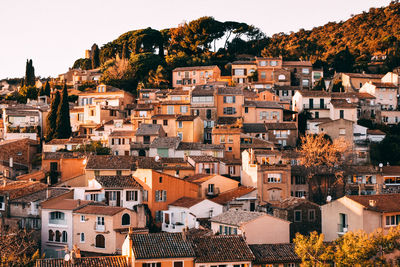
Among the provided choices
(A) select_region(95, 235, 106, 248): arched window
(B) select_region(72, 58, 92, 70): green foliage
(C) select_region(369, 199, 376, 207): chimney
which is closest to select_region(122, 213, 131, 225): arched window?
(A) select_region(95, 235, 106, 248): arched window

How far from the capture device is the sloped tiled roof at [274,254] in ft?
121

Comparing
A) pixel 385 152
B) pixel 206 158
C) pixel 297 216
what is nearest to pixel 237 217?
pixel 297 216

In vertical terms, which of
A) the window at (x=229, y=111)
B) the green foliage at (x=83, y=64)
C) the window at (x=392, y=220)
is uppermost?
the green foliage at (x=83, y=64)

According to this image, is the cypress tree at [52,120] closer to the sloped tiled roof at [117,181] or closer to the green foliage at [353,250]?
the sloped tiled roof at [117,181]

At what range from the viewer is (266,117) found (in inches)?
2997

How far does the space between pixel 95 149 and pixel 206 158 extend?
40.7ft

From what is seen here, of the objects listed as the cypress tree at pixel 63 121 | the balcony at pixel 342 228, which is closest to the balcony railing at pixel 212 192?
the balcony at pixel 342 228

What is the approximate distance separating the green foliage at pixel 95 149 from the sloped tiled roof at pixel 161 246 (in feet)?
97.7

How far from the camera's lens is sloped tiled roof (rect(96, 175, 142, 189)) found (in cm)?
5213

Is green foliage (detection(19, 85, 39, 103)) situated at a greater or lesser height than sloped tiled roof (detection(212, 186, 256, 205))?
greater

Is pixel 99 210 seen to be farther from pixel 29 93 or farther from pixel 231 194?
pixel 29 93

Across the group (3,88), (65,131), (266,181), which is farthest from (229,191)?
(3,88)

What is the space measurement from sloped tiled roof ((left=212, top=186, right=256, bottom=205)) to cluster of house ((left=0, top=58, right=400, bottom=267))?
0.71 ft

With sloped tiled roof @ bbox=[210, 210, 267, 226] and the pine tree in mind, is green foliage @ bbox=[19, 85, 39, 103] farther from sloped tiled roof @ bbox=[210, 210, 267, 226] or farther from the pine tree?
sloped tiled roof @ bbox=[210, 210, 267, 226]
